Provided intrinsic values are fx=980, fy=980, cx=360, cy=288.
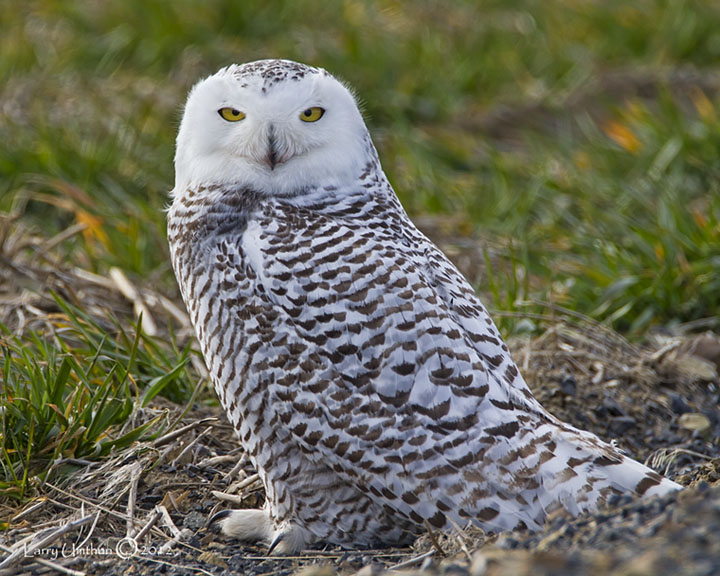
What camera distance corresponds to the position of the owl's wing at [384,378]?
3.18 meters

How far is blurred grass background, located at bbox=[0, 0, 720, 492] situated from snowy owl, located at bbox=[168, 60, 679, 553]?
0.77 m

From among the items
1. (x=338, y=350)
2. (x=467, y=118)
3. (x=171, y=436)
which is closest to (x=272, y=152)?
(x=338, y=350)

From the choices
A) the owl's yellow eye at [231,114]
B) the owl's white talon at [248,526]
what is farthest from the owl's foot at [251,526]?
the owl's yellow eye at [231,114]

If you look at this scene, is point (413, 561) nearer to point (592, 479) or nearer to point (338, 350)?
point (592, 479)

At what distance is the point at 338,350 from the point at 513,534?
838 mm

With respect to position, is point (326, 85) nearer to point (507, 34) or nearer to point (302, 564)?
point (302, 564)

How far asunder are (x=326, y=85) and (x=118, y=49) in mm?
6046

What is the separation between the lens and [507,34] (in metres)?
9.89

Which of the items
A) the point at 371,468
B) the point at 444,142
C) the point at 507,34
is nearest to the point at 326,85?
the point at 371,468

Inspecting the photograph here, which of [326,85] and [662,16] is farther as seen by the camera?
[662,16]

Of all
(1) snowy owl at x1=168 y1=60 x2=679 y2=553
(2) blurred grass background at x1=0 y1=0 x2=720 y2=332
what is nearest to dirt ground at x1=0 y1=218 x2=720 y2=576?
(1) snowy owl at x1=168 y1=60 x2=679 y2=553

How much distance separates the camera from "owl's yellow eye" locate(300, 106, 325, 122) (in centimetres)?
365

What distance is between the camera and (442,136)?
321 inches

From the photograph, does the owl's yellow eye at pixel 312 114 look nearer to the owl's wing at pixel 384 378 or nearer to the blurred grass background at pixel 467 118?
the owl's wing at pixel 384 378
